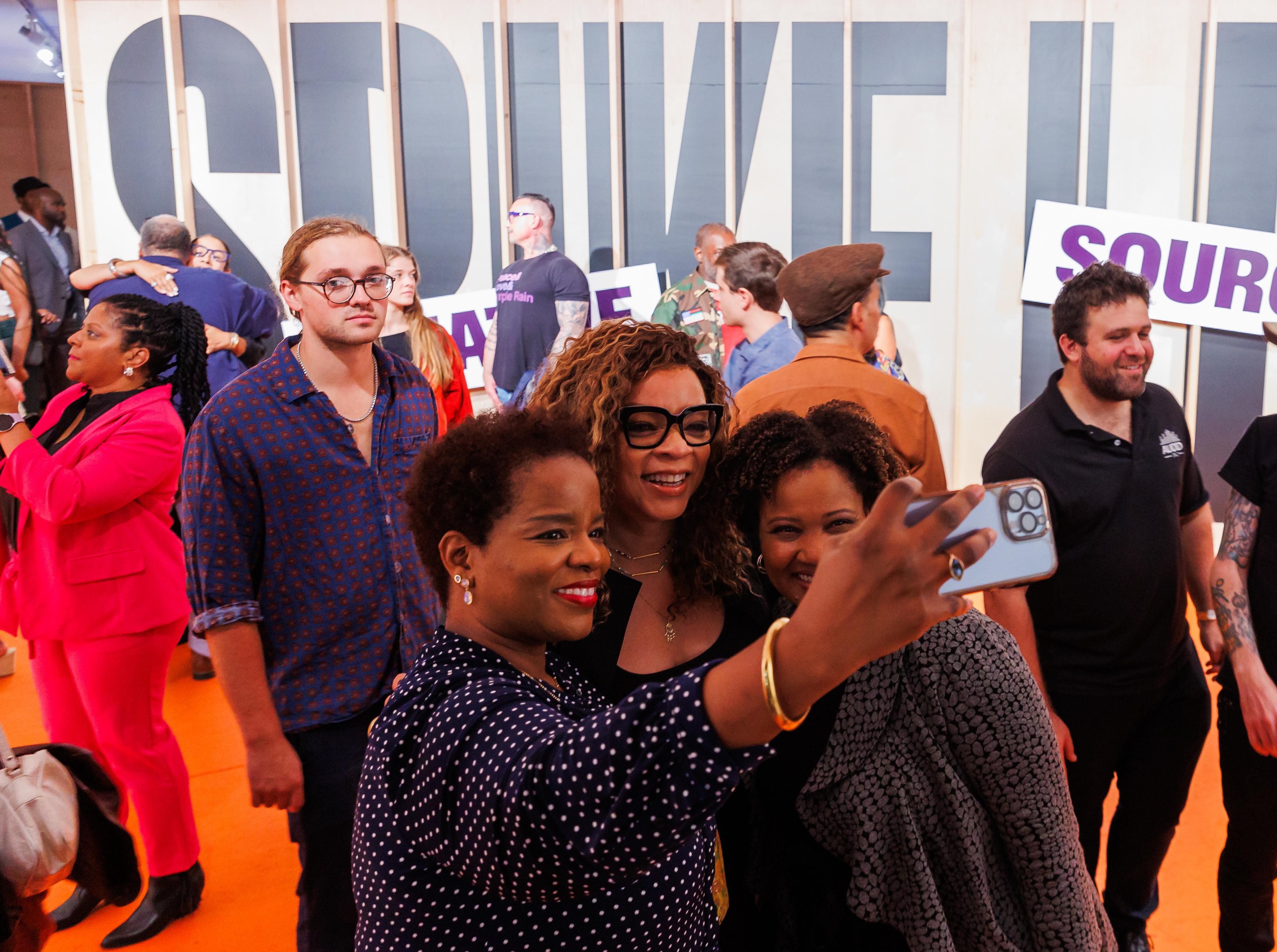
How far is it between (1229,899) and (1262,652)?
61 centimetres

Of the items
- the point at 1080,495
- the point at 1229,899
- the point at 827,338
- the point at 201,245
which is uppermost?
the point at 201,245

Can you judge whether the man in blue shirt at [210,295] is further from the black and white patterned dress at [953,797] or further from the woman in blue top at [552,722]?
the black and white patterned dress at [953,797]

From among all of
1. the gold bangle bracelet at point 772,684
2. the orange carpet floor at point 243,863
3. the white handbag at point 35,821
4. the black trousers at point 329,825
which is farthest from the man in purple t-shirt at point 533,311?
the gold bangle bracelet at point 772,684

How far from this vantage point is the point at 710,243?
6.04 m

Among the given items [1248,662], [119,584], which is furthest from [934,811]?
[119,584]

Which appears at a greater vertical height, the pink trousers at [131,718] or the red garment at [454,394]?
the red garment at [454,394]

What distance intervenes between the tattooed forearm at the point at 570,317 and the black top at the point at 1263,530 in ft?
12.1

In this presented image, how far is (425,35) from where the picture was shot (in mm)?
6336

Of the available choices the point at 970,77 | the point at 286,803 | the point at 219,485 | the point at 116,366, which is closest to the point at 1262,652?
the point at 286,803

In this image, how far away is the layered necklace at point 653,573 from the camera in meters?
1.64

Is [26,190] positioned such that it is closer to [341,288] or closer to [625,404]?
[341,288]

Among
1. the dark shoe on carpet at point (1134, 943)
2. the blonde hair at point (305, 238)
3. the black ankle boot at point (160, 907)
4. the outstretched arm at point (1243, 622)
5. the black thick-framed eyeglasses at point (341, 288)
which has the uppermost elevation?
the blonde hair at point (305, 238)

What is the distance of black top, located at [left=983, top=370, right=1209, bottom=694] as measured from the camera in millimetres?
2410

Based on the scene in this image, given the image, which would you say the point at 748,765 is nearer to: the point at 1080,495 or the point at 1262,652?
the point at 1080,495
